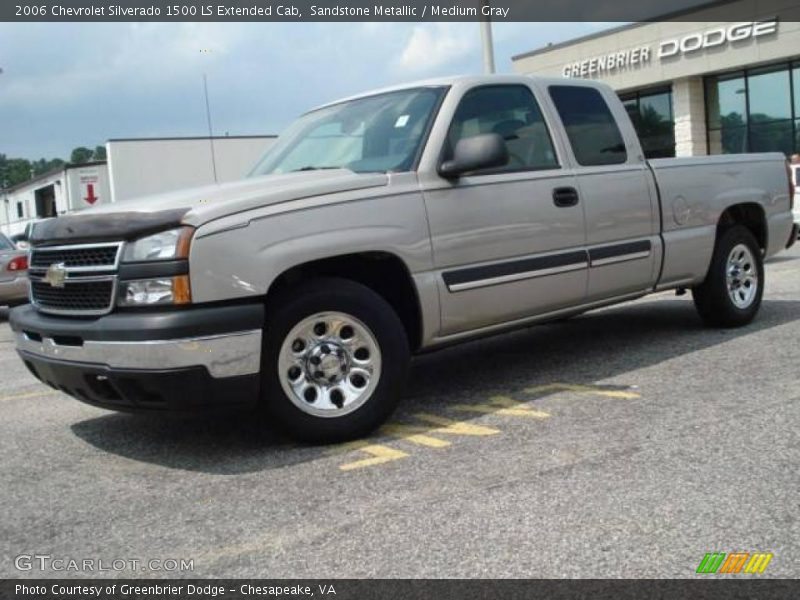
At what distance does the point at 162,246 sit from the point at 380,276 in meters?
1.32

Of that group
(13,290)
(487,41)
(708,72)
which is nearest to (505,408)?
(13,290)

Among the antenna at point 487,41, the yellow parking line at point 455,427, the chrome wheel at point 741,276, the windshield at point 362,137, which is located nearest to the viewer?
the yellow parking line at point 455,427

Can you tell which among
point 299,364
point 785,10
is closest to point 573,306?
point 299,364

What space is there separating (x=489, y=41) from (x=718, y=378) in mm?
13152

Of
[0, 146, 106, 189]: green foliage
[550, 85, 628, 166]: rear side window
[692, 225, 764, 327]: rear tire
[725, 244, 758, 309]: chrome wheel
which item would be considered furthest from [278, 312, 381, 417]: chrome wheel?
[0, 146, 106, 189]: green foliage

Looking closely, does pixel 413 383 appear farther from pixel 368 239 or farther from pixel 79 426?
pixel 79 426

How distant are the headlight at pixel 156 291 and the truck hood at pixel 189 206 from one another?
9.3 inches

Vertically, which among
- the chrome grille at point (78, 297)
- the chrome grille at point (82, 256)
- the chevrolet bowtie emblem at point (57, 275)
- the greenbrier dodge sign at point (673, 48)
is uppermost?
the greenbrier dodge sign at point (673, 48)

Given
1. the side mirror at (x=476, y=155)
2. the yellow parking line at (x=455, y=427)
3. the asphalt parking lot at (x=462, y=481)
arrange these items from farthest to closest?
the side mirror at (x=476, y=155), the yellow parking line at (x=455, y=427), the asphalt parking lot at (x=462, y=481)

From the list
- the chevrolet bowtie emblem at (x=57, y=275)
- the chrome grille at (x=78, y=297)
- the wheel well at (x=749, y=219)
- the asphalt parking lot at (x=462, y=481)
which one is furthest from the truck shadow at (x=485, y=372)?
the chevrolet bowtie emblem at (x=57, y=275)

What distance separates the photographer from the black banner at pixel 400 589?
107 inches

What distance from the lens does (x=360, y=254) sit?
14.9ft
